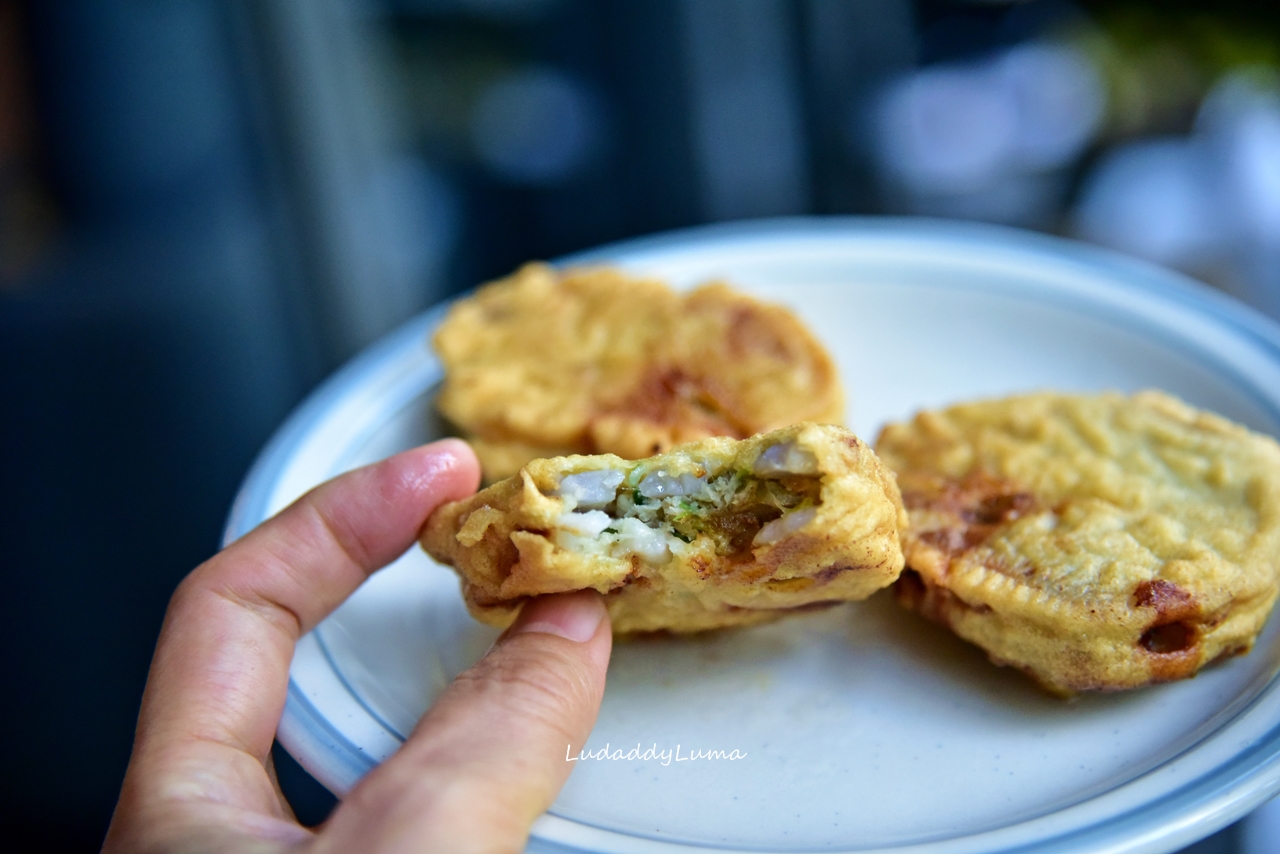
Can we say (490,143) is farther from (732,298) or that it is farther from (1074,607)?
(1074,607)

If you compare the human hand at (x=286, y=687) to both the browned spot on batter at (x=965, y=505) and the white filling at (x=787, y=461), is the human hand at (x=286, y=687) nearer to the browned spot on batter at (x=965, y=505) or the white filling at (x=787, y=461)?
the white filling at (x=787, y=461)

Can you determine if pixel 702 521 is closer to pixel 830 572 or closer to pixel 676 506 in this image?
pixel 676 506

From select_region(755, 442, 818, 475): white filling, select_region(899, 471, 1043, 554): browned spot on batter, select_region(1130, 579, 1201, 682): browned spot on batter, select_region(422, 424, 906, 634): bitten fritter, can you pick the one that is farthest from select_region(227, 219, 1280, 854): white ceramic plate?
select_region(755, 442, 818, 475): white filling

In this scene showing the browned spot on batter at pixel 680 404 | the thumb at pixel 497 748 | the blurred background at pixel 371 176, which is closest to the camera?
the thumb at pixel 497 748

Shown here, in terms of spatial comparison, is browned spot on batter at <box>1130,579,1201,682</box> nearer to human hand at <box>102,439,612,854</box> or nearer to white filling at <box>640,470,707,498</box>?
white filling at <box>640,470,707,498</box>

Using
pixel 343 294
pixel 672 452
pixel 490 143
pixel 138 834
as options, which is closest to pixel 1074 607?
pixel 672 452

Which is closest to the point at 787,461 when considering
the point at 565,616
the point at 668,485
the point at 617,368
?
the point at 668,485

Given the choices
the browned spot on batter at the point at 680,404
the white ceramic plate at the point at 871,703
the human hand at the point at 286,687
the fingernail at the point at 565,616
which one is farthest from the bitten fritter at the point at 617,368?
the fingernail at the point at 565,616

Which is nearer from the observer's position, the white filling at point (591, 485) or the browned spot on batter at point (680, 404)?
the white filling at point (591, 485)
